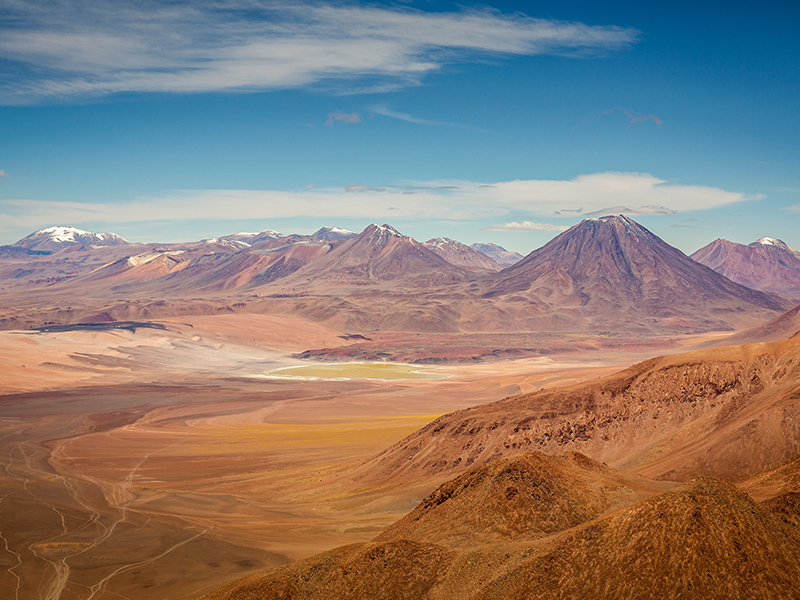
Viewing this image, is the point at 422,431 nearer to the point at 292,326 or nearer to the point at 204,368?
the point at 204,368

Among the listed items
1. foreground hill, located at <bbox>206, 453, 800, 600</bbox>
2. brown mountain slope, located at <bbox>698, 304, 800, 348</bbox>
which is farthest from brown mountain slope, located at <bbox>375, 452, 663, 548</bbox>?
brown mountain slope, located at <bbox>698, 304, 800, 348</bbox>

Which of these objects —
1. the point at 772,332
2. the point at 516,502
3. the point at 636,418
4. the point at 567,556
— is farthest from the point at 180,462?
the point at 772,332

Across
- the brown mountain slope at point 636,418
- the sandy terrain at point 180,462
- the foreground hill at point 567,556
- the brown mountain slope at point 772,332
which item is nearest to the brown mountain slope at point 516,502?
the foreground hill at point 567,556

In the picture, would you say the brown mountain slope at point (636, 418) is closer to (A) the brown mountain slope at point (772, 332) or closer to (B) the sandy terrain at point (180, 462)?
(B) the sandy terrain at point (180, 462)

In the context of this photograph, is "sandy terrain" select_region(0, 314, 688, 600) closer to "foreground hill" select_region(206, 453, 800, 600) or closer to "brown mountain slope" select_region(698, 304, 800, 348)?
"foreground hill" select_region(206, 453, 800, 600)

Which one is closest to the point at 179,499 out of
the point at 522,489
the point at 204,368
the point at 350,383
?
the point at 522,489

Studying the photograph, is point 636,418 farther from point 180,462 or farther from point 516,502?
point 180,462

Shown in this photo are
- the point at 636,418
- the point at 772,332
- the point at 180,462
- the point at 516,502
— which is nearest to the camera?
the point at 516,502
